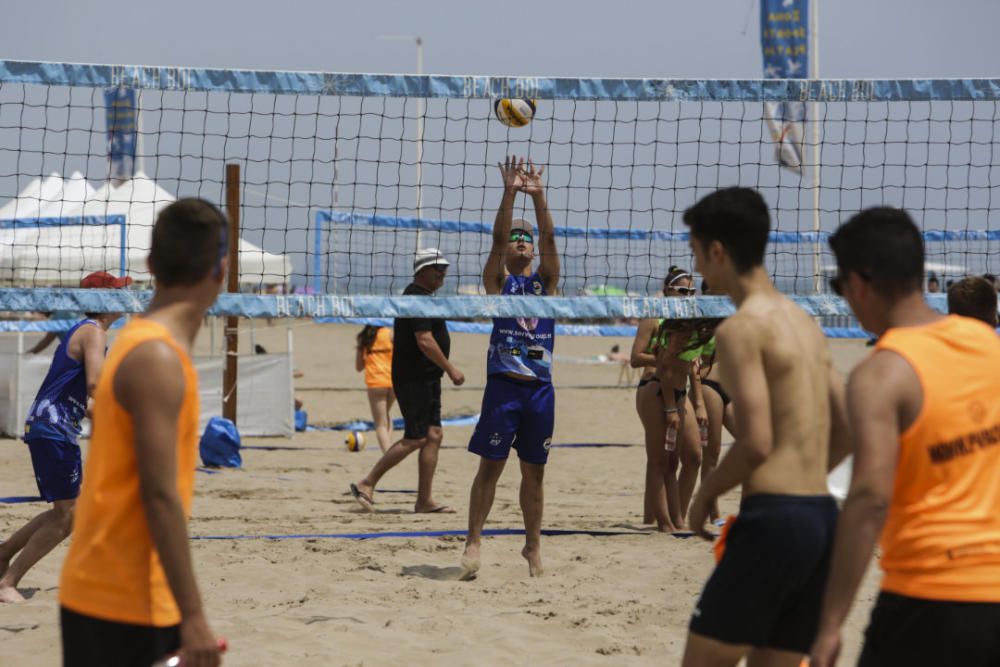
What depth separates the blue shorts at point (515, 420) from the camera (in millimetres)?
5234

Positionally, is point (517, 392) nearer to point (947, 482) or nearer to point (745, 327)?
point (745, 327)

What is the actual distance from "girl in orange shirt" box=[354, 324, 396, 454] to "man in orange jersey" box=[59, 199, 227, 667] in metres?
7.27

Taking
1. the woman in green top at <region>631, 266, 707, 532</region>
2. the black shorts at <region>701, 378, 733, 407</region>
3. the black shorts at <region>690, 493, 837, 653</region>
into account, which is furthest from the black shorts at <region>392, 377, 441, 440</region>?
the black shorts at <region>690, 493, 837, 653</region>

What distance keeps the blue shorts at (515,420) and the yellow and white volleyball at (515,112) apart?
146cm

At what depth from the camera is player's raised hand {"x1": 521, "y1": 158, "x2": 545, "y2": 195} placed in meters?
5.23

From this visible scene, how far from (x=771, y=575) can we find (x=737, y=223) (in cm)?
77

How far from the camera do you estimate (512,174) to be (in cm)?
524

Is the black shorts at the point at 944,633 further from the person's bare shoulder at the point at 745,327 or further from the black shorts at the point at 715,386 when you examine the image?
the black shorts at the point at 715,386

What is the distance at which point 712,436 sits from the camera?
6652 mm

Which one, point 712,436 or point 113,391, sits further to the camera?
point 712,436

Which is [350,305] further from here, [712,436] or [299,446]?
[299,446]

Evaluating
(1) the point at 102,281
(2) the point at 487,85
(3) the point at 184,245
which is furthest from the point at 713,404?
(3) the point at 184,245

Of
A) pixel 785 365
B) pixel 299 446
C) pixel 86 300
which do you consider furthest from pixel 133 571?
pixel 299 446

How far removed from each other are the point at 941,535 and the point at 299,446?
8978 millimetres
